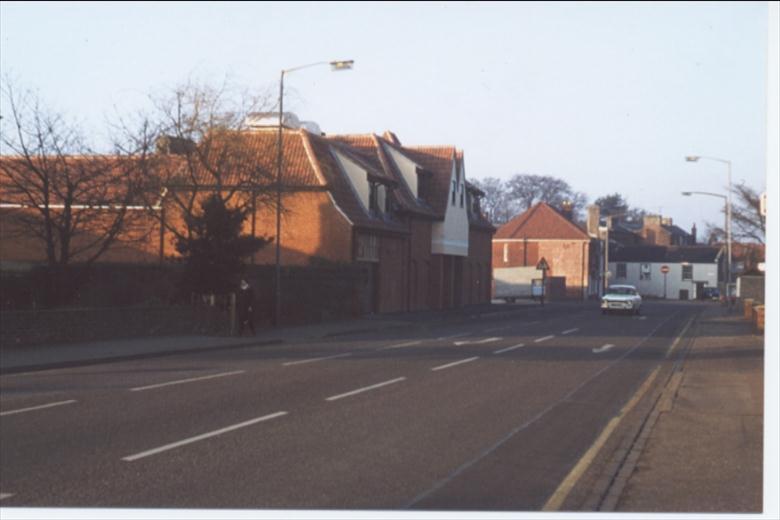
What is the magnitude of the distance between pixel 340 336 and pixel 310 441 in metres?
21.5

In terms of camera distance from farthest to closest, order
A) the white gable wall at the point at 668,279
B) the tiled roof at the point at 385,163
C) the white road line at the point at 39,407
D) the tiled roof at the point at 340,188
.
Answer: the white gable wall at the point at 668,279 → the tiled roof at the point at 385,163 → the tiled roof at the point at 340,188 → the white road line at the point at 39,407

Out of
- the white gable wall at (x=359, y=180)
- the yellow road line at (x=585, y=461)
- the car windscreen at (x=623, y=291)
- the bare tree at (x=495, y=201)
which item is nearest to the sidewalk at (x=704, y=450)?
the yellow road line at (x=585, y=461)

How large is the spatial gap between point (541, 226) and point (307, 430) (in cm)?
8343

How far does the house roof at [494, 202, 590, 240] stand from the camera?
9294 centimetres

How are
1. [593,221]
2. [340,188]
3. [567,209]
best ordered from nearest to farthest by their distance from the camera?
[340,188] < [567,209] < [593,221]

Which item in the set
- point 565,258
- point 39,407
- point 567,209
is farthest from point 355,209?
point 567,209

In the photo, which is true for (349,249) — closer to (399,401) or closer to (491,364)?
(491,364)

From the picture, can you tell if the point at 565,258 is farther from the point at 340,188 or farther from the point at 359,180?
the point at 340,188

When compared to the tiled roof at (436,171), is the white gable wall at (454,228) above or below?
below

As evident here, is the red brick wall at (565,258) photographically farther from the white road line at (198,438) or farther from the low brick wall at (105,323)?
the white road line at (198,438)

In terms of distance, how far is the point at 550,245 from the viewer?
307ft

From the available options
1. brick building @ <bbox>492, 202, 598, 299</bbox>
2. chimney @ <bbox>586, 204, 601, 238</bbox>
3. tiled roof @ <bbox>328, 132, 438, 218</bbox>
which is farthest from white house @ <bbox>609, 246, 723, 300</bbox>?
tiled roof @ <bbox>328, 132, 438, 218</bbox>

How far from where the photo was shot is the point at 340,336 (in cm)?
3291

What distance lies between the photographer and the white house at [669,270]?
11506 centimetres
